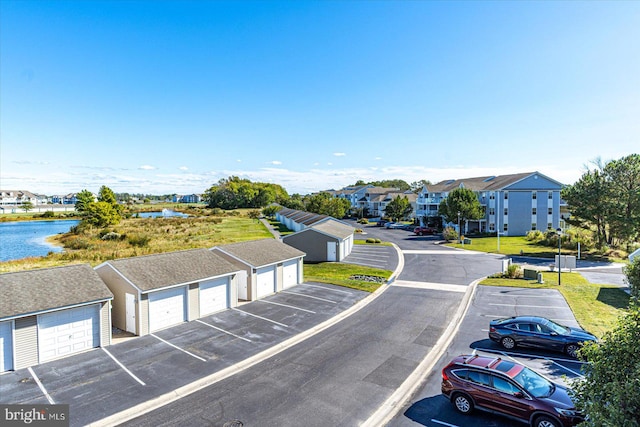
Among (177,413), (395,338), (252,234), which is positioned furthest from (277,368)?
(252,234)

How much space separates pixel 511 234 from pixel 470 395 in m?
55.3

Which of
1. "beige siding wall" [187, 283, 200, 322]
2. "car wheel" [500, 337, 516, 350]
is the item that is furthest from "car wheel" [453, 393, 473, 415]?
"beige siding wall" [187, 283, 200, 322]

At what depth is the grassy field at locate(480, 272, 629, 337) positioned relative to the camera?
755 inches

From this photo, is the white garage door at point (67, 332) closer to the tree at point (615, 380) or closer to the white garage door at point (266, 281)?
the white garage door at point (266, 281)

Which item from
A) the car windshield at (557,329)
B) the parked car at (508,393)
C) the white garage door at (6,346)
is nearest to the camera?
the parked car at (508,393)

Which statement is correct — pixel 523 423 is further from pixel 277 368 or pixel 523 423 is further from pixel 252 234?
pixel 252 234

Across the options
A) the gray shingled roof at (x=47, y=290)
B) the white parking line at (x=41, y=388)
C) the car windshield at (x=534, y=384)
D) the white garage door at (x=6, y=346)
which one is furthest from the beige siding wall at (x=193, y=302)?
the car windshield at (x=534, y=384)

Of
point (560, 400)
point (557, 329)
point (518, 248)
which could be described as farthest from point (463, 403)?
point (518, 248)

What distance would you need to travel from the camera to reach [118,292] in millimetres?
19141

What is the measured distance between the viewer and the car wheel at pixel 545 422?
32.2 feet

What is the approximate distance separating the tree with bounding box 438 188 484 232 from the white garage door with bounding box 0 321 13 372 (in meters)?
54.7

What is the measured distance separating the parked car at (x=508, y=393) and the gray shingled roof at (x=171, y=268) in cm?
1475

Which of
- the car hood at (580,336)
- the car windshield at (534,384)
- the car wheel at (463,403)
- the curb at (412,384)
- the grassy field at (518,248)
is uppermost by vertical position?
the car windshield at (534,384)

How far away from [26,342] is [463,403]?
17.6 meters
